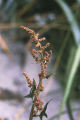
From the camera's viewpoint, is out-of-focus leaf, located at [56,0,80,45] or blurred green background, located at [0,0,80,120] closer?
out-of-focus leaf, located at [56,0,80,45]

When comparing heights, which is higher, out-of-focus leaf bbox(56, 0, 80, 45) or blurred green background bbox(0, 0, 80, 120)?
blurred green background bbox(0, 0, 80, 120)

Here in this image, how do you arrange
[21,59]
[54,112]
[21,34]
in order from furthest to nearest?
1. [21,34]
2. [21,59]
3. [54,112]

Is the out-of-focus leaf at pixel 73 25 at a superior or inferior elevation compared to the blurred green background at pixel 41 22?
inferior

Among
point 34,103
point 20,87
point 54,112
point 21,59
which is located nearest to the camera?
point 34,103

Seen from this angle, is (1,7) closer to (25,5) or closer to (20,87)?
(25,5)

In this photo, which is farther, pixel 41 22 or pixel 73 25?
pixel 41 22

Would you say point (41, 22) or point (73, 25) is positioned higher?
point (41, 22)

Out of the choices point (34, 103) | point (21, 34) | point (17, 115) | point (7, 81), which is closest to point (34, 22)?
point (21, 34)

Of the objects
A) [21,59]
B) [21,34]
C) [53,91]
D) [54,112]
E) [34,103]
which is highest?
[21,34]

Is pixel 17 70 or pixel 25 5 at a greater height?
pixel 25 5

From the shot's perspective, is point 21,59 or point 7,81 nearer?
point 7,81

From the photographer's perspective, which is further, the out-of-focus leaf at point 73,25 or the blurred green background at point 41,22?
the blurred green background at point 41,22
